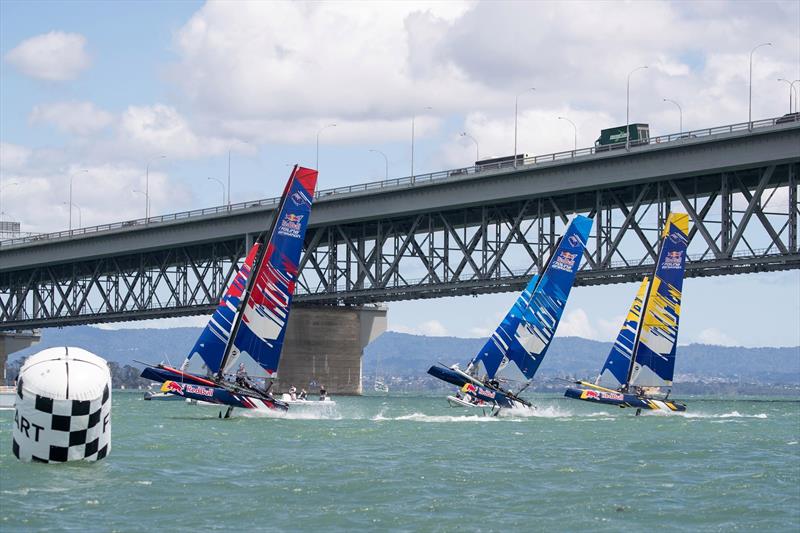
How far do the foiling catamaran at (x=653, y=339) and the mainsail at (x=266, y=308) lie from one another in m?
19.4

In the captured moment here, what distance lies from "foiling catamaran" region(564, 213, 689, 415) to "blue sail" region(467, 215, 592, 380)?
3.19 meters

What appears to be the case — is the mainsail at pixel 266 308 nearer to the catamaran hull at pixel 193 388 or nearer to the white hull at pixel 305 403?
the catamaran hull at pixel 193 388

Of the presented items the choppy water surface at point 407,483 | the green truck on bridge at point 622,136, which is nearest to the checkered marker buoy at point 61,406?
the choppy water surface at point 407,483

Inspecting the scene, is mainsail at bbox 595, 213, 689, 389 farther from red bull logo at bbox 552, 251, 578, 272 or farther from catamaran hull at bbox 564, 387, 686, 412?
red bull logo at bbox 552, 251, 578, 272

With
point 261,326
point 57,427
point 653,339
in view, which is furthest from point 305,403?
point 57,427

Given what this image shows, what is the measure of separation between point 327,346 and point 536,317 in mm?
57048

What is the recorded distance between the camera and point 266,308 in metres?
59.8

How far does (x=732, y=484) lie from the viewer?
115 feet

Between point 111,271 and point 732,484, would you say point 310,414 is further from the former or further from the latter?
point 111,271

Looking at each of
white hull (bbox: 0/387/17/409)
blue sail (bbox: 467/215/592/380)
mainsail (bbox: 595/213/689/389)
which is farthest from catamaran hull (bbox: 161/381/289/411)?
mainsail (bbox: 595/213/689/389)

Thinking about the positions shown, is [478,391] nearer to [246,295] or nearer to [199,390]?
[246,295]

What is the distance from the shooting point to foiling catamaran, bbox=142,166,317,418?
59.2 meters

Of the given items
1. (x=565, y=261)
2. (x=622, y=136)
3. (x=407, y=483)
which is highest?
(x=622, y=136)

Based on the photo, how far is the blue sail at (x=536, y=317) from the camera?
71625 millimetres
